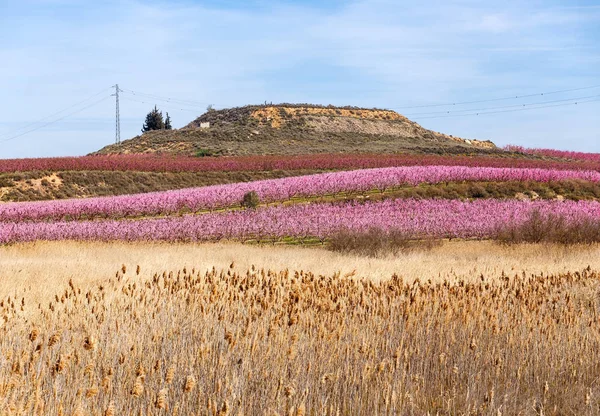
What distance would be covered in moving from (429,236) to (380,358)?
47.3 feet

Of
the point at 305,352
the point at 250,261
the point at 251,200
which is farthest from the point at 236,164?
the point at 305,352

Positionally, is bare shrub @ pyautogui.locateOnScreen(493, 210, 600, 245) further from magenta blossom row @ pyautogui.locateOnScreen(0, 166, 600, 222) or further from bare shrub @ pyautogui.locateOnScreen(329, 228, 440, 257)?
magenta blossom row @ pyautogui.locateOnScreen(0, 166, 600, 222)

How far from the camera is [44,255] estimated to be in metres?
15.3

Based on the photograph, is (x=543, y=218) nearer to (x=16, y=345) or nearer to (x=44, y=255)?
(x=44, y=255)

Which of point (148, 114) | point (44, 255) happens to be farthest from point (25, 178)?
point (148, 114)

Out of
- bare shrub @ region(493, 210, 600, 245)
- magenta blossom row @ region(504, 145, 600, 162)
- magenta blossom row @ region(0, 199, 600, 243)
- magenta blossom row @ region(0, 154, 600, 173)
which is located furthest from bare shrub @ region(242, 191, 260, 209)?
magenta blossom row @ region(504, 145, 600, 162)

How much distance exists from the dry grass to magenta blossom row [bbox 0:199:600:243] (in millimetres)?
1366

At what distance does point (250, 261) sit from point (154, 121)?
74526 millimetres

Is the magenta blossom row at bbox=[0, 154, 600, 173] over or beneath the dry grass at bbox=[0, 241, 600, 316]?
over

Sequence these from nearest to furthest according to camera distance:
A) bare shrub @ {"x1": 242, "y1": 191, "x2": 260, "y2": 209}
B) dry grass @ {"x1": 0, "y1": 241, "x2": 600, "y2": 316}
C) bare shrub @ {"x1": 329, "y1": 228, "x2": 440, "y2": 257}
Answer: dry grass @ {"x1": 0, "y1": 241, "x2": 600, "y2": 316}, bare shrub @ {"x1": 329, "y1": 228, "x2": 440, "y2": 257}, bare shrub @ {"x1": 242, "y1": 191, "x2": 260, "y2": 209}

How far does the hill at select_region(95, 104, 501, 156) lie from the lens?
6331 cm

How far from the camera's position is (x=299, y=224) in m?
21.0

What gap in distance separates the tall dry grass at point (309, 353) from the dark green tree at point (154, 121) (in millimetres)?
80086

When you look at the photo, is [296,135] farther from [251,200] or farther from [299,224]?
[299,224]
